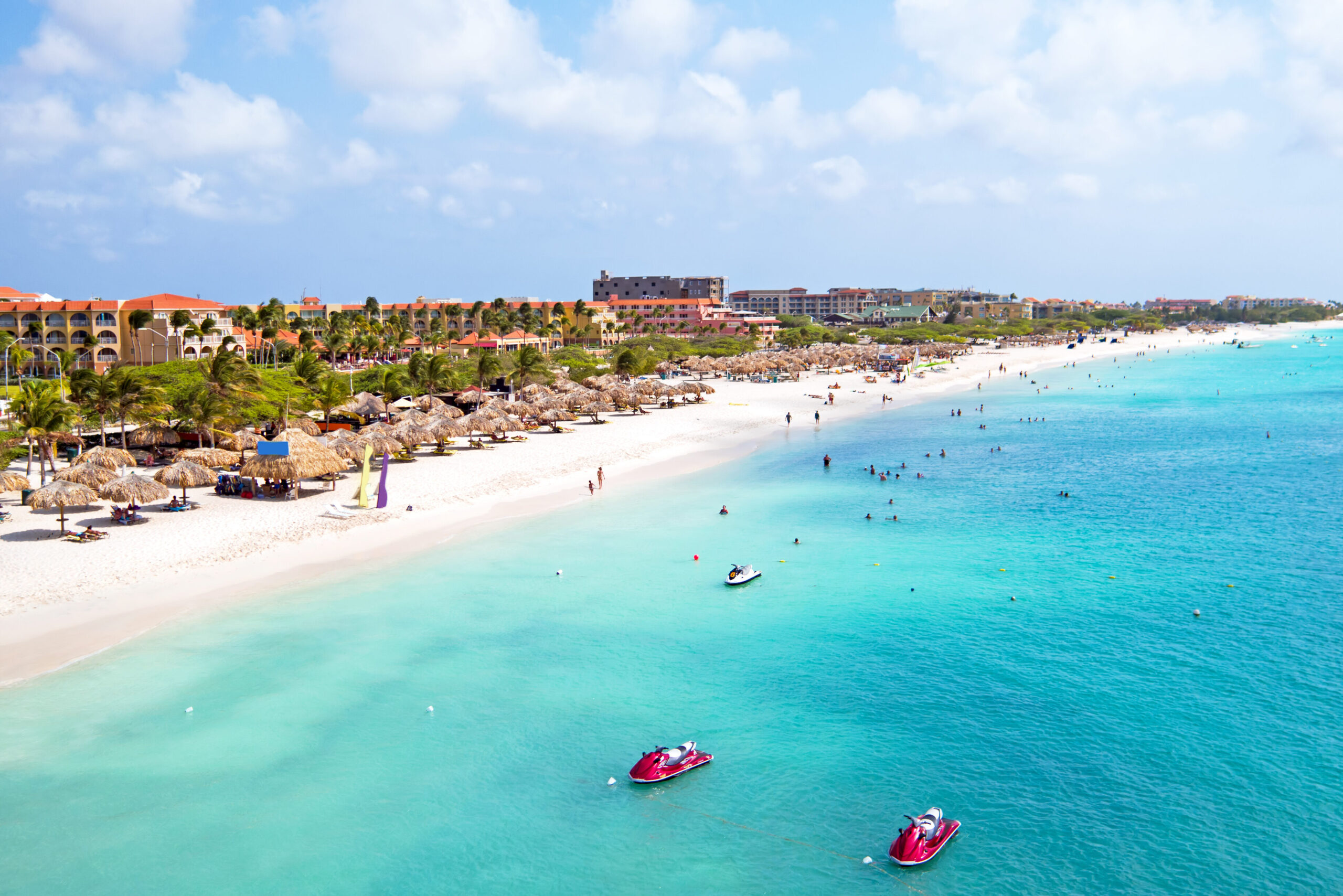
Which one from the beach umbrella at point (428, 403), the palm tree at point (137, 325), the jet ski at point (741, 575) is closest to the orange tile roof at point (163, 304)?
the palm tree at point (137, 325)

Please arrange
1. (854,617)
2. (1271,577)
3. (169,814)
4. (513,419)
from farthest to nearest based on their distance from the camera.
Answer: (513,419) < (1271,577) < (854,617) < (169,814)

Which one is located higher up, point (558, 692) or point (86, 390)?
point (86, 390)

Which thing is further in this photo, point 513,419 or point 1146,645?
point 513,419

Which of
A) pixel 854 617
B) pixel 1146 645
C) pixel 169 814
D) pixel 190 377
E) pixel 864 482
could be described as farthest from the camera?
pixel 190 377

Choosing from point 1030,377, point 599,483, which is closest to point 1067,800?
point 599,483

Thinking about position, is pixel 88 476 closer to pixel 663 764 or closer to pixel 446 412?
pixel 446 412

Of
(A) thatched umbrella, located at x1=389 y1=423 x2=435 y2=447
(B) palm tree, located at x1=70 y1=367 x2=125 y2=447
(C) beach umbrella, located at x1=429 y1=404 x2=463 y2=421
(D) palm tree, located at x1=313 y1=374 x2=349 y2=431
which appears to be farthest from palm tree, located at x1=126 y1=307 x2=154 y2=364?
(A) thatched umbrella, located at x1=389 y1=423 x2=435 y2=447

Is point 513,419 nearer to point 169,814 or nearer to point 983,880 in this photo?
point 169,814
